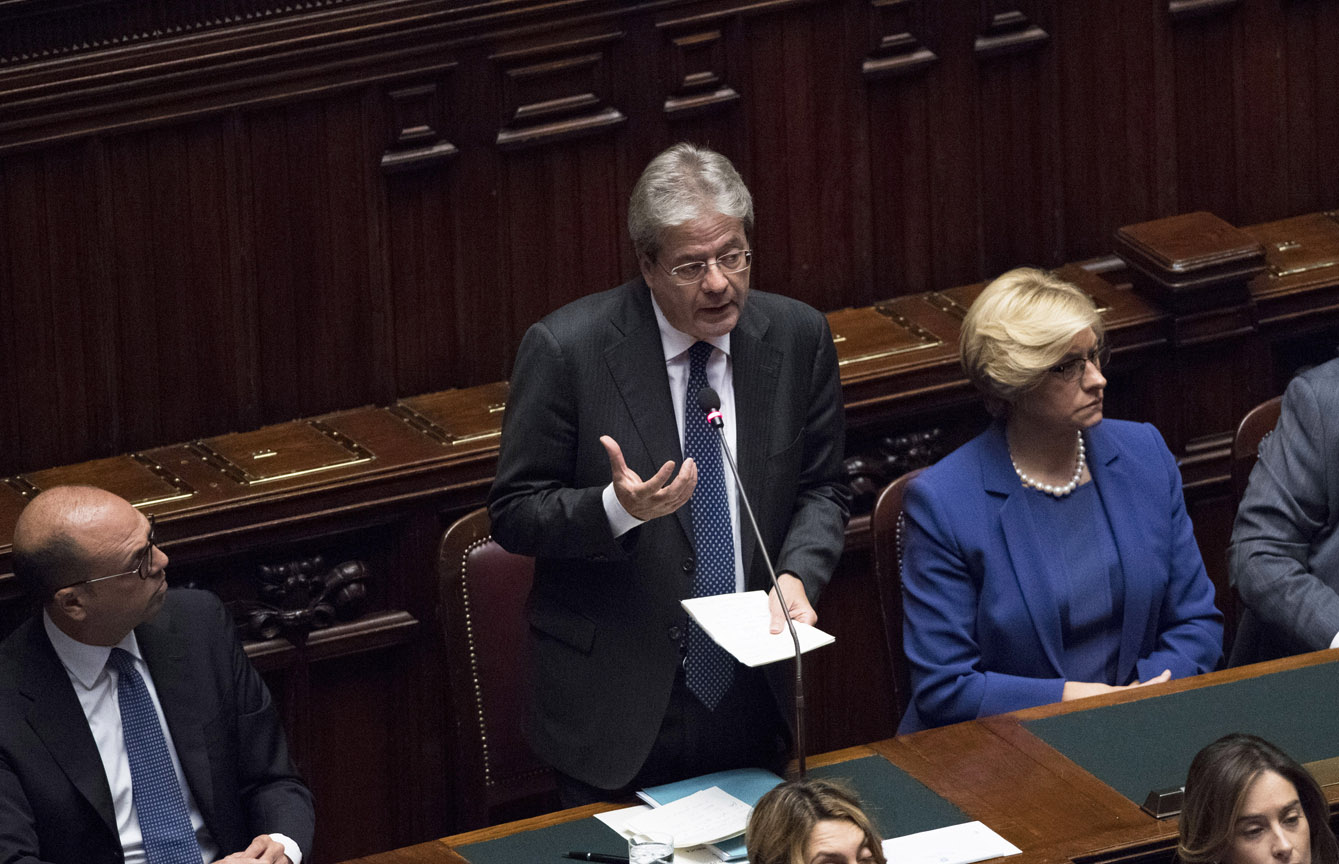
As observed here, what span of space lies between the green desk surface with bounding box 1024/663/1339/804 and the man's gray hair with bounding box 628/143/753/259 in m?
0.94

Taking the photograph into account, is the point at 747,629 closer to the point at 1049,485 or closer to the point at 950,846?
the point at 950,846

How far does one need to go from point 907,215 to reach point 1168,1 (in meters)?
0.80

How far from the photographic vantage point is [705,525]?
10.9ft

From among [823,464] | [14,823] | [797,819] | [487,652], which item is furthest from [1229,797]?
[14,823]

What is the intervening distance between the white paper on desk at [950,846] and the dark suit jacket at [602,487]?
42 cm

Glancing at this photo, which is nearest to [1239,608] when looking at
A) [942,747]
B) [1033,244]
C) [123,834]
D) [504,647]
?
[1033,244]

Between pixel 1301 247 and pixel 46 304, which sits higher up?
pixel 46 304

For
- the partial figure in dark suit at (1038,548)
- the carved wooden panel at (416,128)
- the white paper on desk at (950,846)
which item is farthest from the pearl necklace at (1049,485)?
the carved wooden panel at (416,128)

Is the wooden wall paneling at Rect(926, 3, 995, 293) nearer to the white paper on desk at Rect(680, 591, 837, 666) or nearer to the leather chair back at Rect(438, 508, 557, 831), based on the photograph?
the leather chair back at Rect(438, 508, 557, 831)

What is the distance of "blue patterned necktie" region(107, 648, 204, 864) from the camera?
10.7ft

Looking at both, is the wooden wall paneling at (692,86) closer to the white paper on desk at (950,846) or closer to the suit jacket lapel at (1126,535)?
the suit jacket lapel at (1126,535)

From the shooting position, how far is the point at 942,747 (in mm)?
3336

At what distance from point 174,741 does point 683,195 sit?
1.14 metres

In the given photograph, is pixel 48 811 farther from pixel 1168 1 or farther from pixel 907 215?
pixel 1168 1
